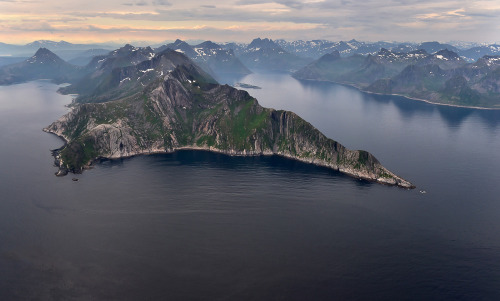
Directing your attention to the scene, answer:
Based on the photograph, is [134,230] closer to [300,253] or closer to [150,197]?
[150,197]

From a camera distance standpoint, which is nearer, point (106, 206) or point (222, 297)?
point (222, 297)

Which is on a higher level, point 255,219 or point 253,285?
point 255,219

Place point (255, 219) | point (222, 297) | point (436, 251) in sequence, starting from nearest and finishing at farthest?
point (222, 297) < point (436, 251) < point (255, 219)

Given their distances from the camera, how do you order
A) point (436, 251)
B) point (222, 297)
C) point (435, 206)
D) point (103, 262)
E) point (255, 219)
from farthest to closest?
point (435, 206), point (255, 219), point (436, 251), point (103, 262), point (222, 297)

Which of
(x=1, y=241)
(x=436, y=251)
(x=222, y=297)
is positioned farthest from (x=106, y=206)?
(x=436, y=251)

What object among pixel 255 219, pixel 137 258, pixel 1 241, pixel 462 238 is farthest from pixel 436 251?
pixel 1 241

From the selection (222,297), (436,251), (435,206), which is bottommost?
(222,297)

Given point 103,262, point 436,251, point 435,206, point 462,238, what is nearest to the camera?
point 103,262

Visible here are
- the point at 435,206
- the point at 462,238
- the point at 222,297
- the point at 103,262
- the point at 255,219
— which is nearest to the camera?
the point at 222,297

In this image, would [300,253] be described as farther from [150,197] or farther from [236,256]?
[150,197]
